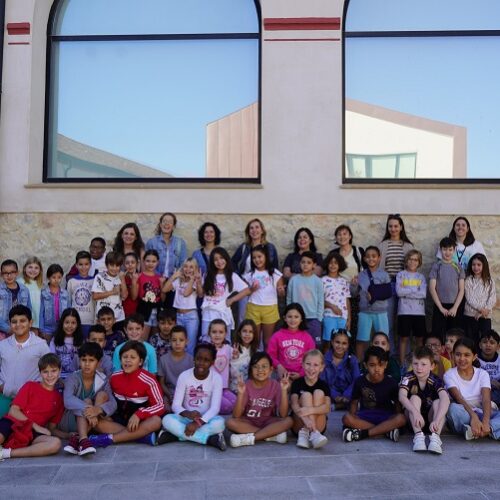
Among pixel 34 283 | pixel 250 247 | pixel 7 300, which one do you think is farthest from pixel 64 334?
pixel 250 247

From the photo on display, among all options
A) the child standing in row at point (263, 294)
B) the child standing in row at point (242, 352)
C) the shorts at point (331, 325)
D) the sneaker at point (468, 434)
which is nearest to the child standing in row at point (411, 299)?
the shorts at point (331, 325)

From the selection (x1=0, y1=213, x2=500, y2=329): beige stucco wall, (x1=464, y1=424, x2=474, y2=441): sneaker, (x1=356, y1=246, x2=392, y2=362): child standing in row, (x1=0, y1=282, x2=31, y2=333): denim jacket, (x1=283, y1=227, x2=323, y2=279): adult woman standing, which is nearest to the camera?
(x1=464, y1=424, x2=474, y2=441): sneaker

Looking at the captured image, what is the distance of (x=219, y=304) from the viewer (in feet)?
22.7

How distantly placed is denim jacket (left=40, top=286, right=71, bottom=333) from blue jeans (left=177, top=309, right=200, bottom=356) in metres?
1.23

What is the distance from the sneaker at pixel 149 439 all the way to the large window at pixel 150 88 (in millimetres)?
4222

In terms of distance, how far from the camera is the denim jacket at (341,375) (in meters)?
6.44

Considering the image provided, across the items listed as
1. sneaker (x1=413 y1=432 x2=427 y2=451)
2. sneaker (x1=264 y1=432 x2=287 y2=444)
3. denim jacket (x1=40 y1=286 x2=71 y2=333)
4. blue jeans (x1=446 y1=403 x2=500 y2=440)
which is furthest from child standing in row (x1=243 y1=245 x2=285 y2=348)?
sneaker (x1=413 y1=432 x2=427 y2=451)

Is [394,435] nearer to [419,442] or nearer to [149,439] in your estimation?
[419,442]

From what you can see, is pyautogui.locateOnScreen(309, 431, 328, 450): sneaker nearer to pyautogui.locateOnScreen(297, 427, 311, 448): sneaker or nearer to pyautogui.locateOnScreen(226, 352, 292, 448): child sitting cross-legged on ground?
pyautogui.locateOnScreen(297, 427, 311, 448): sneaker

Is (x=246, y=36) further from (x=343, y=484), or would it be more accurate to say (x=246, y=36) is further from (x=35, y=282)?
(x=343, y=484)

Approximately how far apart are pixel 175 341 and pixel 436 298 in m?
3.19

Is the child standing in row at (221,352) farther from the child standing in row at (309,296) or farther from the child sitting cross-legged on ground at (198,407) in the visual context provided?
the child standing in row at (309,296)

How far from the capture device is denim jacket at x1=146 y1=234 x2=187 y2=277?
764cm

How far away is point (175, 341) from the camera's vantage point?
594 cm
